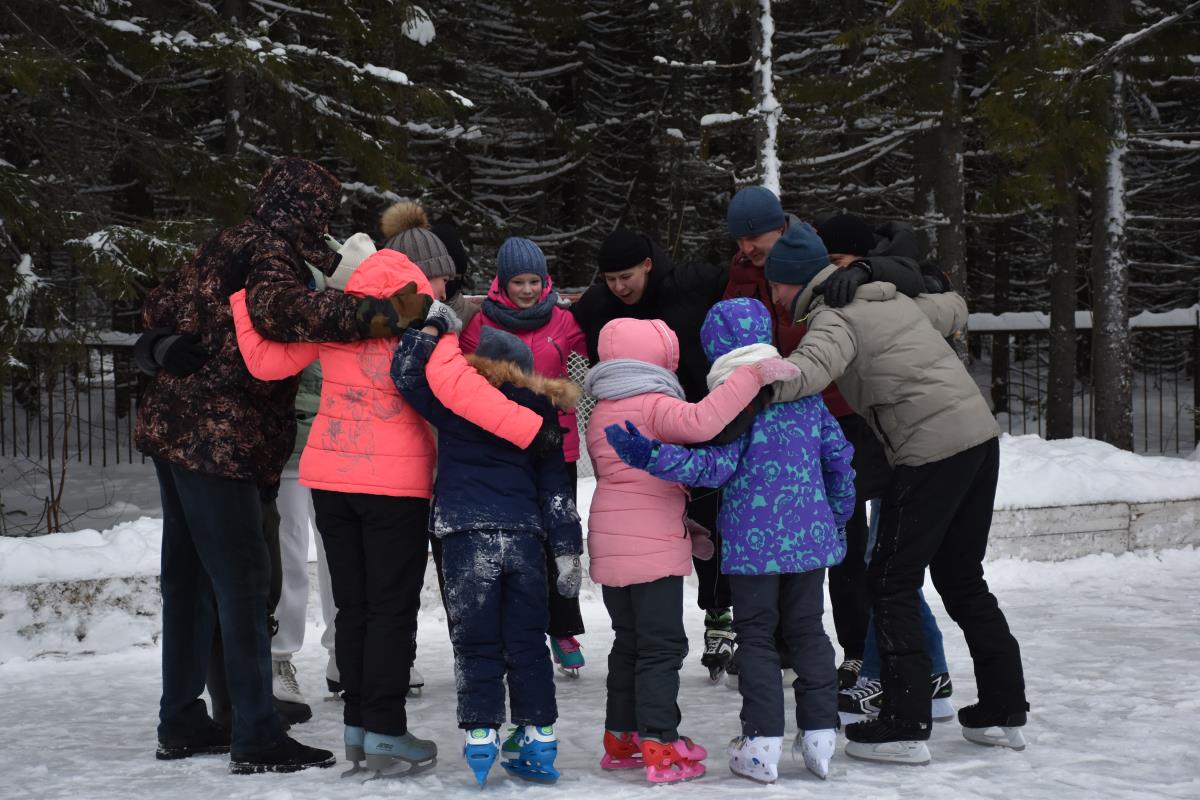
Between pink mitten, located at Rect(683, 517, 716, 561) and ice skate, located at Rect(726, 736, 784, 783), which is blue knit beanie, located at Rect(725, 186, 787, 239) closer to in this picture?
pink mitten, located at Rect(683, 517, 716, 561)

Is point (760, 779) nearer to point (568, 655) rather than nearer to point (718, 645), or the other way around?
point (718, 645)

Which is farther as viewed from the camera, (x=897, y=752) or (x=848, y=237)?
(x=848, y=237)

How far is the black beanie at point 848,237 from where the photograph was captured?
501 cm

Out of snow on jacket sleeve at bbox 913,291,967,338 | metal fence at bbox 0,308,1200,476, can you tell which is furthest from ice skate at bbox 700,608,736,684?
metal fence at bbox 0,308,1200,476

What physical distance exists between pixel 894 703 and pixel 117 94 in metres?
9.62

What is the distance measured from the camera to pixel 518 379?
4.30 m

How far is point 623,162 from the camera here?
22625 mm

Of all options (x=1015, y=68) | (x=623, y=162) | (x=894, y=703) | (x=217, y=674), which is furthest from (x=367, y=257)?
(x=623, y=162)

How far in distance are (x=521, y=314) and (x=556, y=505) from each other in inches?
45.6

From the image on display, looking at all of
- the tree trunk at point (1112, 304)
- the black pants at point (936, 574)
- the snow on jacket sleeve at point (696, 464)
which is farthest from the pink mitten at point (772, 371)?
the tree trunk at point (1112, 304)

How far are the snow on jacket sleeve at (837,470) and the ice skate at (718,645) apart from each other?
1481 mm

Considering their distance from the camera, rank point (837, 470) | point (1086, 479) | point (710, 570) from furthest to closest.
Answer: point (1086, 479)
point (710, 570)
point (837, 470)

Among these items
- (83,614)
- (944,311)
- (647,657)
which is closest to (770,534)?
(647,657)

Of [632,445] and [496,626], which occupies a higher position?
[632,445]
